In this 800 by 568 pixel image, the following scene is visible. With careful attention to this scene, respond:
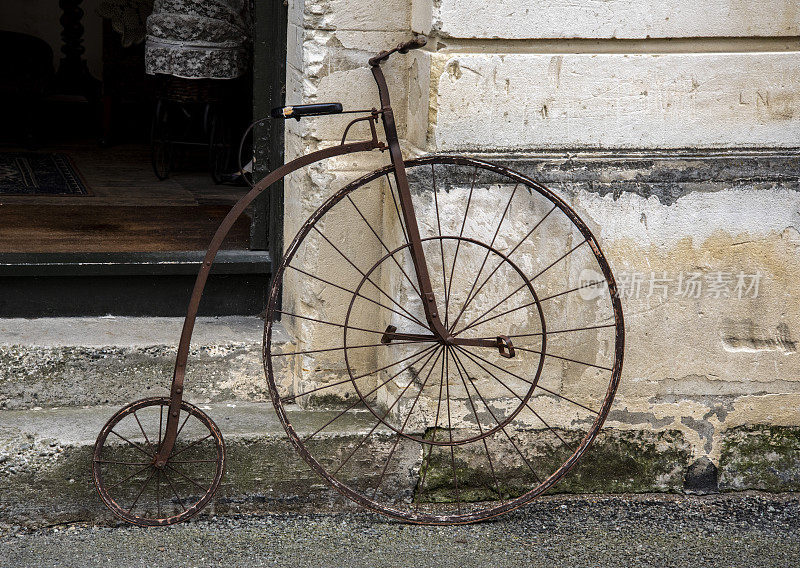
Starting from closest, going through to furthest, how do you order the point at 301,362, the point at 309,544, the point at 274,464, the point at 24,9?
the point at 309,544 < the point at 274,464 < the point at 301,362 < the point at 24,9

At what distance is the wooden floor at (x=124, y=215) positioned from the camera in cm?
395

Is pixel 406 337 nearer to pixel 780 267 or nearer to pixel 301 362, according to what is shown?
pixel 301 362

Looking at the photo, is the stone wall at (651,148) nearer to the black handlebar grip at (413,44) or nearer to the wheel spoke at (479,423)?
the black handlebar grip at (413,44)

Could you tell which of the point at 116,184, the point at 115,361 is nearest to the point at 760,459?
the point at 115,361

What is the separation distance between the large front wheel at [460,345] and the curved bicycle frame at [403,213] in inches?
3.6

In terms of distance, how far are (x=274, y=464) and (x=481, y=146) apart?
48.5 inches

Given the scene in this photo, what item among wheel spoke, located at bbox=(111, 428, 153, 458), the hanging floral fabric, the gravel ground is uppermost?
the hanging floral fabric

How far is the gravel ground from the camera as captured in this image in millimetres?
2771

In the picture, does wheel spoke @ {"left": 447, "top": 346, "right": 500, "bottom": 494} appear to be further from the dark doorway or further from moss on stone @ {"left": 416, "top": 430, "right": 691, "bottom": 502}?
the dark doorway

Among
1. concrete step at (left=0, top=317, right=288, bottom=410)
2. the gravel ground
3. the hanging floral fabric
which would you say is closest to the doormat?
the hanging floral fabric

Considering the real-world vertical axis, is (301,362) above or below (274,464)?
above

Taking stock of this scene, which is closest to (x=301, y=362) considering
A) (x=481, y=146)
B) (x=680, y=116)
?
(x=481, y=146)

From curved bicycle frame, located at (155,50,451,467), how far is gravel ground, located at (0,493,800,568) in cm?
28

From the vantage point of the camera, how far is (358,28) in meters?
3.11
